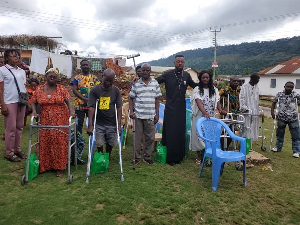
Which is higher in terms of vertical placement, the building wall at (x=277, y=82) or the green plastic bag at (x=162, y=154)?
the building wall at (x=277, y=82)

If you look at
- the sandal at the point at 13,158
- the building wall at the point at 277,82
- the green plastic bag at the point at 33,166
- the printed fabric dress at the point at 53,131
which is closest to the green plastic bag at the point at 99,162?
the printed fabric dress at the point at 53,131

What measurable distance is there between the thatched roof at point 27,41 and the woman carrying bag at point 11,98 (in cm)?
1379

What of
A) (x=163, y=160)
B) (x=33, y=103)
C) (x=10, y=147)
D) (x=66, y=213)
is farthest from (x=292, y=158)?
(x=10, y=147)

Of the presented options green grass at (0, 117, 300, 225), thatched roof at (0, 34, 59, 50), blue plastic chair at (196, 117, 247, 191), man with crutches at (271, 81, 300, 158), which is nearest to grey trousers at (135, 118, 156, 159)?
green grass at (0, 117, 300, 225)

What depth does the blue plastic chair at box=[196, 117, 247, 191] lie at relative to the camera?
3951 mm

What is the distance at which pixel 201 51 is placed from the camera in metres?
164

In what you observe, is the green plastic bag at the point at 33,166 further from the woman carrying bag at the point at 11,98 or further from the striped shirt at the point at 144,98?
the striped shirt at the point at 144,98

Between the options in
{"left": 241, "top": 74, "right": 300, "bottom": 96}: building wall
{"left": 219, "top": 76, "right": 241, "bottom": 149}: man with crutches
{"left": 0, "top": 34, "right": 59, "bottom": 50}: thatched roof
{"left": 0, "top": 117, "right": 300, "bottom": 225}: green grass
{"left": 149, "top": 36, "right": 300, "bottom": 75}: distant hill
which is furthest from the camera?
{"left": 149, "top": 36, "right": 300, "bottom": 75}: distant hill

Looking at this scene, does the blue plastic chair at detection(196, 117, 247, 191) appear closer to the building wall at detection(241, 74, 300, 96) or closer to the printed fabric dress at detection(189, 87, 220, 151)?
the printed fabric dress at detection(189, 87, 220, 151)

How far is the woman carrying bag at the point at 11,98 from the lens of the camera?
4609mm

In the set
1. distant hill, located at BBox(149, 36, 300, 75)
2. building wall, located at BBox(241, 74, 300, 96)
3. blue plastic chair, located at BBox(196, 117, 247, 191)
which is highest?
distant hill, located at BBox(149, 36, 300, 75)

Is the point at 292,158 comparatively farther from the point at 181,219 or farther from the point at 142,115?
the point at 181,219

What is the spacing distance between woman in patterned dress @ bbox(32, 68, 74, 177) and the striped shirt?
1.27 metres

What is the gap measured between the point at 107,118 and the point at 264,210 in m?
2.81
